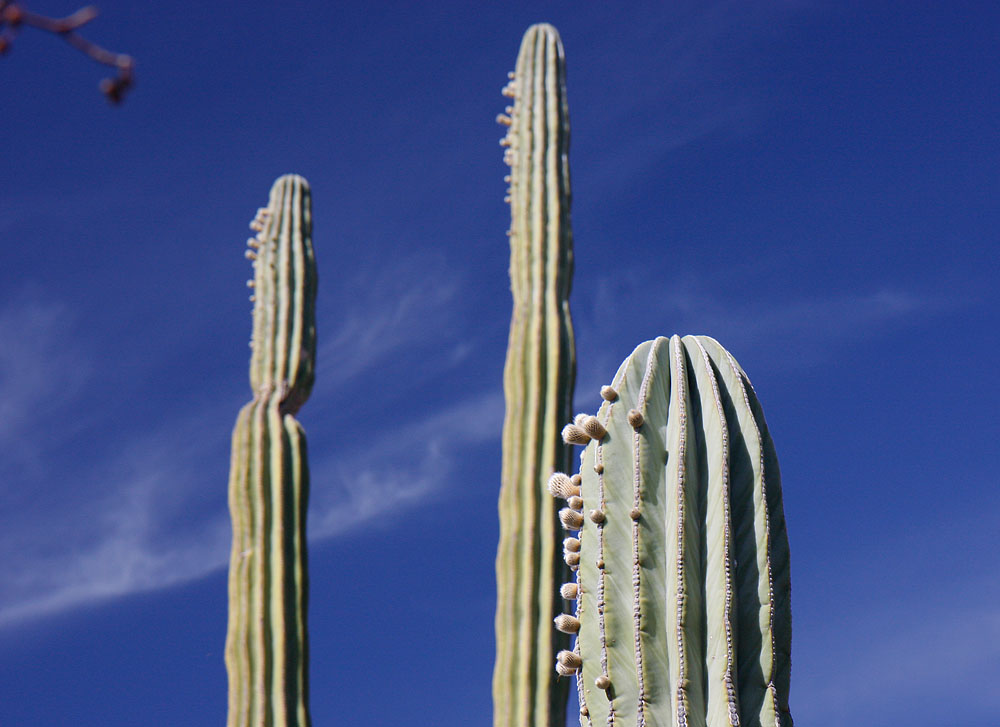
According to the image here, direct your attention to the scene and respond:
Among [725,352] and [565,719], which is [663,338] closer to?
[725,352]

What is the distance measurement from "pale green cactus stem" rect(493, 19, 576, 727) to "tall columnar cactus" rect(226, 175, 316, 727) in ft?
2.98

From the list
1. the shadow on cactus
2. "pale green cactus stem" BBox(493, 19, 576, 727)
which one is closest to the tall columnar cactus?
"pale green cactus stem" BBox(493, 19, 576, 727)

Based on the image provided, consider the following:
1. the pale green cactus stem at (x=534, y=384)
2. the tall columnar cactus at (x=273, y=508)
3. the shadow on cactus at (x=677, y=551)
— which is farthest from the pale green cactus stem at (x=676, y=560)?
the tall columnar cactus at (x=273, y=508)

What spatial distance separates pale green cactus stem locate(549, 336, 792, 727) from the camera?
2.64m

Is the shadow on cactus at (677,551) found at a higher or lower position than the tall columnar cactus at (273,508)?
lower

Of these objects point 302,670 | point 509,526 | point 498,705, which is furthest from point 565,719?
point 302,670

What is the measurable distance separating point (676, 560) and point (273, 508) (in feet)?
9.11

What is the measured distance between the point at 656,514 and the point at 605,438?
226 mm

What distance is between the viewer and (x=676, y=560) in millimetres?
2668

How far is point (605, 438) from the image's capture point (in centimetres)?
284

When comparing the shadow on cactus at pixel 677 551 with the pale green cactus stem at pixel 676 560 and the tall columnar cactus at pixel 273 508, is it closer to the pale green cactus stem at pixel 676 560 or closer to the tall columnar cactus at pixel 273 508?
the pale green cactus stem at pixel 676 560

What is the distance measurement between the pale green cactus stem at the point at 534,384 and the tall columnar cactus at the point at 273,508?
91 cm

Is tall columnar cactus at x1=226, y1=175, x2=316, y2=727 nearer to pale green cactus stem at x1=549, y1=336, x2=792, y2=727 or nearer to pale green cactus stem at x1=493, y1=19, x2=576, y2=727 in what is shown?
pale green cactus stem at x1=493, y1=19, x2=576, y2=727

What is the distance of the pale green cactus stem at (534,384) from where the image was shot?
4.53m
